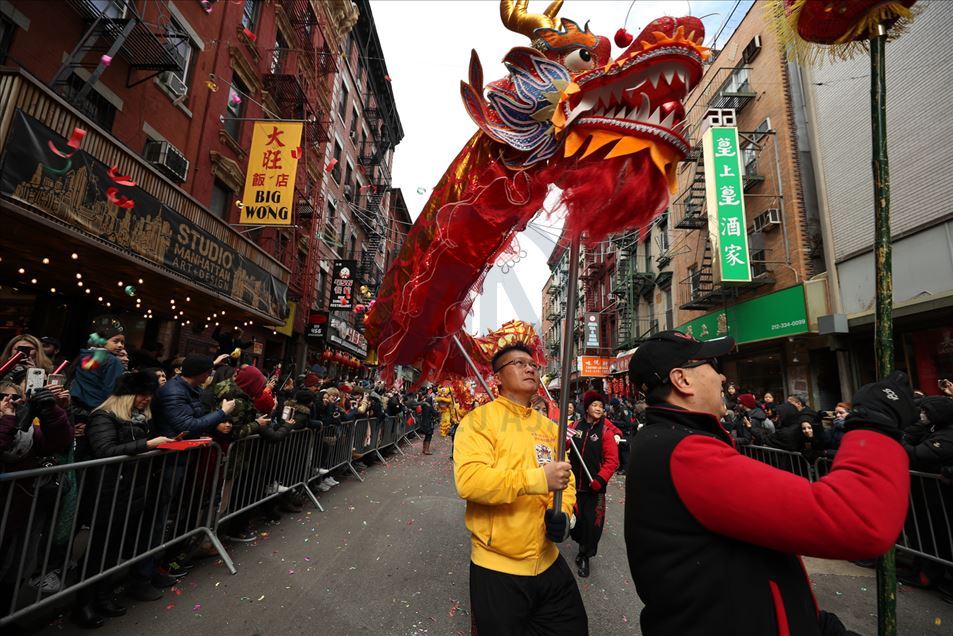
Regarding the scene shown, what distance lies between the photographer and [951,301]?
8258mm

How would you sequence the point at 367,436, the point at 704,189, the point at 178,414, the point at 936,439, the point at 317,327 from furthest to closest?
the point at 317,327
the point at 704,189
the point at 367,436
the point at 936,439
the point at 178,414

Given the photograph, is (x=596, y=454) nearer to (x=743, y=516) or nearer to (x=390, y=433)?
(x=743, y=516)

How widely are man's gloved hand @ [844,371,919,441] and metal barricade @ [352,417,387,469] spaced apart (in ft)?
29.3

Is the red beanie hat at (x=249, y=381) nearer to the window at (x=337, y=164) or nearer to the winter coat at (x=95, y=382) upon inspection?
the winter coat at (x=95, y=382)

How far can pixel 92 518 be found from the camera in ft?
10.8

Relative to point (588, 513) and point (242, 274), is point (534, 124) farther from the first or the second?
point (242, 274)

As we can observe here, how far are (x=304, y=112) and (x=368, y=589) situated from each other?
16688 millimetres

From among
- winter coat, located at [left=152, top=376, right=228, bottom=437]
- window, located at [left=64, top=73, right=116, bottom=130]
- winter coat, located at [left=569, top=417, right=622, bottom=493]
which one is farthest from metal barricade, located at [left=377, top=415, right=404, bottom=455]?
window, located at [left=64, top=73, right=116, bottom=130]

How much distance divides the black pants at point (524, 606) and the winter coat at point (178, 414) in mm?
3401

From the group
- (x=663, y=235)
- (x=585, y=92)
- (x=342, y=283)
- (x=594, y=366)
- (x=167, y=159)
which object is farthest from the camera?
(x=594, y=366)

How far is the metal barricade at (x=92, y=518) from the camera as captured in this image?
2.86 meters

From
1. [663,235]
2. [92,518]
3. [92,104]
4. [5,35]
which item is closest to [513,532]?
[92,518]

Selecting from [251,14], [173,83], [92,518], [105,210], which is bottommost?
[92,518]

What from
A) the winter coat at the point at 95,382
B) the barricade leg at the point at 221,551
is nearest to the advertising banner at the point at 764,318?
the barricade leg at the point at 221,551
